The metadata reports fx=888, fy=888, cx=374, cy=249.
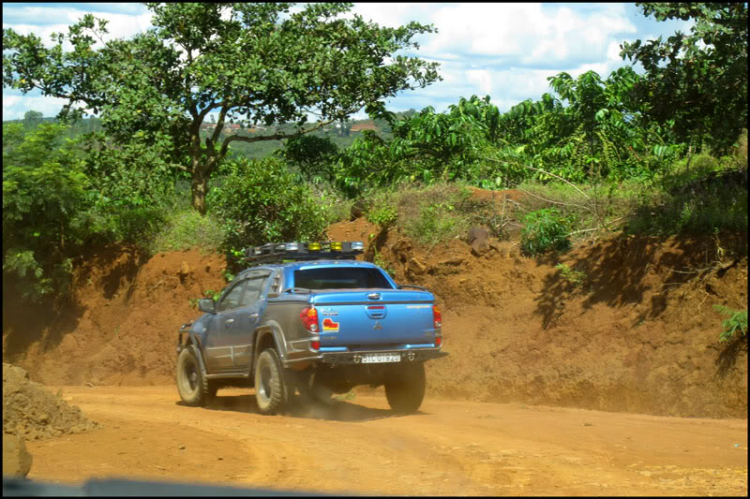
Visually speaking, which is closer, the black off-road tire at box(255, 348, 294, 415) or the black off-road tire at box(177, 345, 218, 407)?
the black off-road tire at box(255, 348, 294, 415)

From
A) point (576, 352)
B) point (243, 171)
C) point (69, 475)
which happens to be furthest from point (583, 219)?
point (69, 475)

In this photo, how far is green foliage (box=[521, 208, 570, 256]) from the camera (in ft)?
51.8

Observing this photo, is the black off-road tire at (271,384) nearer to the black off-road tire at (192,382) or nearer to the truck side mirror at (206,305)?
the truck side mirror at (206,305)

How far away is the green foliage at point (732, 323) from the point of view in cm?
1182

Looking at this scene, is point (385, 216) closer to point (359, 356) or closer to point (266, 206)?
point (266, 206)

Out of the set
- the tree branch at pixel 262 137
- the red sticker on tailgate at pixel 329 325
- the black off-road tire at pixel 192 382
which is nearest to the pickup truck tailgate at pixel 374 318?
the red sticker on tailgate at pixel 329 325

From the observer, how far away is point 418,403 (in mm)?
11945

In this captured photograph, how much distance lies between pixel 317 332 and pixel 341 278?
1730mm

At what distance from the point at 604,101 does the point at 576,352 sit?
31.2 ft

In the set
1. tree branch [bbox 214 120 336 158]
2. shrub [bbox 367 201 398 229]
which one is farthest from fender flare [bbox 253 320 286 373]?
tree branch [bbox 214 120 336 158]

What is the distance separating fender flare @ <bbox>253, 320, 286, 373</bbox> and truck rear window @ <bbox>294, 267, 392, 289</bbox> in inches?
27.4

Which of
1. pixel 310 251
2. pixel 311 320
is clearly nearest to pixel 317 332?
pixel 311 320

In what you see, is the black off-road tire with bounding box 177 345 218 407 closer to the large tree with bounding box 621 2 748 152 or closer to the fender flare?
the fender flare

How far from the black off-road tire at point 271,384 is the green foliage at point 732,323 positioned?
19.3ft
